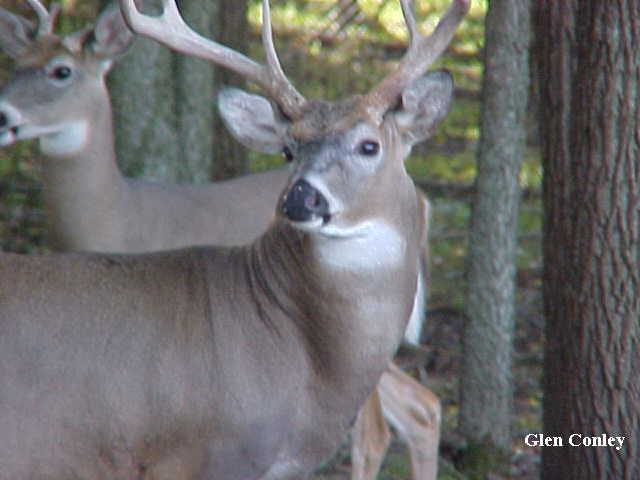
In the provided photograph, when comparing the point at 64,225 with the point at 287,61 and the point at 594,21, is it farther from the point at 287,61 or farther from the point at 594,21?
the point at 287,61

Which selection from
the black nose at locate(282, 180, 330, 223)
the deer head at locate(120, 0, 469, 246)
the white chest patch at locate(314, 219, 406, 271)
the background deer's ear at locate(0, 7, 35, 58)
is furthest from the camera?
the background deer's ear at locate(0, 7, 35, 58)

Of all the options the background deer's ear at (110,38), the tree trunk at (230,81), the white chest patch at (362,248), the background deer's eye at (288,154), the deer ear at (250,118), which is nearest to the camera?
the white chest patch at (362,248)

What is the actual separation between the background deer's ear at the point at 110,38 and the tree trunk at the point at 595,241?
2.71 metres

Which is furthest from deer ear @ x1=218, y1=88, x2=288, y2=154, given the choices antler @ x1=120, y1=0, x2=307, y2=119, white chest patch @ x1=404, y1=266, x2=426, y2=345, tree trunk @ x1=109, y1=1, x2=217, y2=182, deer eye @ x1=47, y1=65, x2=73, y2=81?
tree trunk @ x1=109, y1=1, x2=217, y2=182

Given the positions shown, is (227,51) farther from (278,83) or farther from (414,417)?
(414,417)

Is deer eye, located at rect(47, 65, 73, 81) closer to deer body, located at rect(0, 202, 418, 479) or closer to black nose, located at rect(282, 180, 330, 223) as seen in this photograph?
deer body, located at rect(0, 202, 418, 479)

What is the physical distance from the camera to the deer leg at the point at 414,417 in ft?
23.6

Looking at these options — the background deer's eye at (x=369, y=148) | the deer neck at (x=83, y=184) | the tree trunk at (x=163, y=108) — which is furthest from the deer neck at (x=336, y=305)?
the tree trunk at (x=163, y=108)

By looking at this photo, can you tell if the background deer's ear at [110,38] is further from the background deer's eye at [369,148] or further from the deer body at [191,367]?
the background deer's eye at [369,148]

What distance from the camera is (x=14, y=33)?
8.12m

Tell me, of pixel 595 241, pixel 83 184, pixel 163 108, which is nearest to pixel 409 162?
pixel 163 108

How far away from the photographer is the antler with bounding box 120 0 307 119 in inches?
218

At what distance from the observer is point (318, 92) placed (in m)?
12.0

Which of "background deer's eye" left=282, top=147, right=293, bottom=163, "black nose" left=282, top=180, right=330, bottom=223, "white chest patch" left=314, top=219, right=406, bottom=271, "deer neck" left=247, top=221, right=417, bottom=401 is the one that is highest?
"background deer's eye" left=282, top=147, right=293, bottom=163
